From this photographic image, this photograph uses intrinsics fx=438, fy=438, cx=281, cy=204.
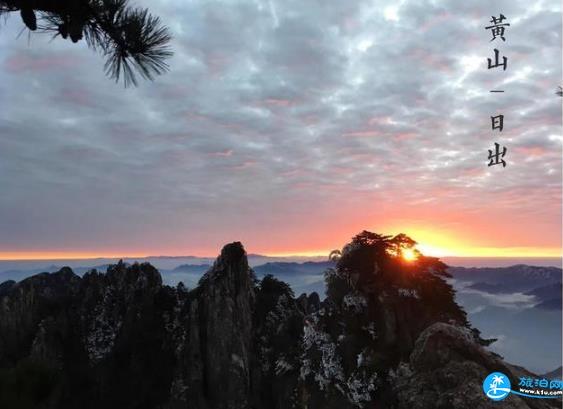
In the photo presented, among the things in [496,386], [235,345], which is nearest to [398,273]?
[496,386]

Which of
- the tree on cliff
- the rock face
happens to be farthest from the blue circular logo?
the tree on cliff

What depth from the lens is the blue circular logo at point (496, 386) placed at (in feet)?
56.4

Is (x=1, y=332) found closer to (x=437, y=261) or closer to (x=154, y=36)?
(x=437, y=261)

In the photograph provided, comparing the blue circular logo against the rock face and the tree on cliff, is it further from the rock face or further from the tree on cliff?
the tree on cliff

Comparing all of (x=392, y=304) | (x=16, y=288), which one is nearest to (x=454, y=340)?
(x=392, y=304)

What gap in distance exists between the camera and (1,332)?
9312cm

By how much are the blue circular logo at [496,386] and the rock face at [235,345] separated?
1.23 ft

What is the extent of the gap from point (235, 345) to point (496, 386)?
63.0 metres

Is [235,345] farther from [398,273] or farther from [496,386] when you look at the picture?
[496,386]

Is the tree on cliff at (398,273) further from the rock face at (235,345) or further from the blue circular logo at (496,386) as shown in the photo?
the blue circular logo at (496,386)

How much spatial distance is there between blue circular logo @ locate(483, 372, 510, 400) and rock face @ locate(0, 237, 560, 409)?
1.23ft

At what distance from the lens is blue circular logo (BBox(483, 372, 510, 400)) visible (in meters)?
17.2

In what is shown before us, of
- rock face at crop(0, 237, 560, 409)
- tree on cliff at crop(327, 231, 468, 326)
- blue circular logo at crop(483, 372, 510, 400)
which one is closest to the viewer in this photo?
blue circular logo at crop(483, 372, 510, 400)

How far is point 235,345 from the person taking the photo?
2987 inches
